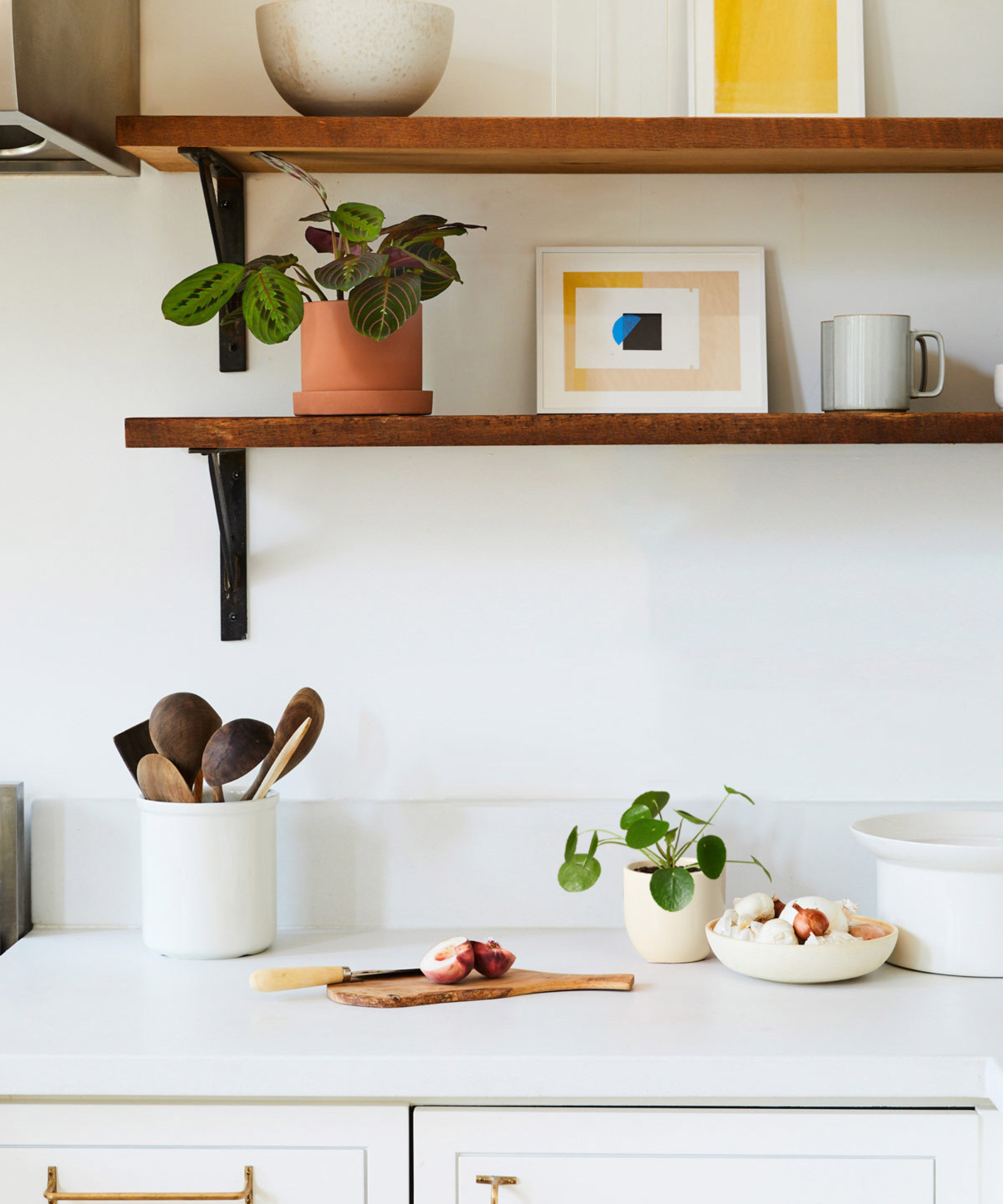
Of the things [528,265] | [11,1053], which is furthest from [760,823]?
[11,1053]

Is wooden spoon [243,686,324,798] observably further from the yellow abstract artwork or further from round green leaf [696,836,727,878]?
the yellow abstract artwork

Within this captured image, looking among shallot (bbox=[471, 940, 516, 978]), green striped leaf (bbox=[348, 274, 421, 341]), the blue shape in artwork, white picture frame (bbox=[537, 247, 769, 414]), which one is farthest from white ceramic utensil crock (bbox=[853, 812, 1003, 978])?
green striped leaf (bbox=[348, 274, 421, 341])

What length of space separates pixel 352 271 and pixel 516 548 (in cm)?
47

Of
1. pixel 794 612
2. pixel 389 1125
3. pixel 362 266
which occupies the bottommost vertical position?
pixel 389 1125

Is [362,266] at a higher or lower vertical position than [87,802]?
higher

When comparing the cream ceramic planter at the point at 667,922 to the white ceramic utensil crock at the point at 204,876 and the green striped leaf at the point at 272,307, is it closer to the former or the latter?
the white ceramic utensil crock at the point at 204,876

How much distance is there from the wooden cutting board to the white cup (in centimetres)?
72

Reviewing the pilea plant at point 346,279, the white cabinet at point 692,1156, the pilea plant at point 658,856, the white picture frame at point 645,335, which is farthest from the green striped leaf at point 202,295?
the white cabinet at point 692,1156

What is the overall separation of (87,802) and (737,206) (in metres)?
1.18

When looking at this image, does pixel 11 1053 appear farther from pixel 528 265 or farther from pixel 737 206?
pixel 737 206

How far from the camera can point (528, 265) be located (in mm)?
1598

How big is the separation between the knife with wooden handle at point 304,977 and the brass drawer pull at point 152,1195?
0.62 ft

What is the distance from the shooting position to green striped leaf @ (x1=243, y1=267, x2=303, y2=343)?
133 centimetres

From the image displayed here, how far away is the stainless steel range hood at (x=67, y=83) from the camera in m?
1.26
